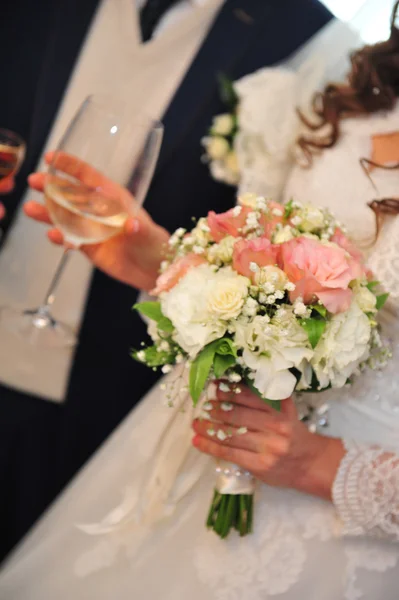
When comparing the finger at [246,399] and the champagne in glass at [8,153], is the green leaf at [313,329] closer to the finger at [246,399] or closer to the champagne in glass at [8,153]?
the finger at [246,399]

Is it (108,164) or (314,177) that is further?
(314,177)

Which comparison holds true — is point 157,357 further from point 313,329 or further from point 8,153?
point 8,153

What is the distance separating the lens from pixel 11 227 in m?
1.88

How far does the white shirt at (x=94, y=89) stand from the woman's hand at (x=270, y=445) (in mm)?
772

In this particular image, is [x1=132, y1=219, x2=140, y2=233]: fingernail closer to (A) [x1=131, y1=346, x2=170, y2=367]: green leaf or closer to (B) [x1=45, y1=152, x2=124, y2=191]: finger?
(B) [x1=45, y1=152, x2=124, y2=191]: finger

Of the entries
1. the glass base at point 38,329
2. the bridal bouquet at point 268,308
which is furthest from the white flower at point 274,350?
the glass base at point 38,329

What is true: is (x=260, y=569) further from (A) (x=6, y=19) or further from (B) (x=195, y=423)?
(A) (x=6, y=19)

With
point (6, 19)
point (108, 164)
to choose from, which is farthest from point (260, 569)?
point (6, 19)

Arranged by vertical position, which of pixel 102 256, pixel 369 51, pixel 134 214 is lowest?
pixel 102 256

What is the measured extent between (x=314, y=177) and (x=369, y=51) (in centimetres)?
33

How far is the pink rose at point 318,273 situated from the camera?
0.86 meters

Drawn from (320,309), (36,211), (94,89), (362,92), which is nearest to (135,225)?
(36,211)

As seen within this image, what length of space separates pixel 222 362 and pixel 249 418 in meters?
0.23

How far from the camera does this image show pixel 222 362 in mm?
892
